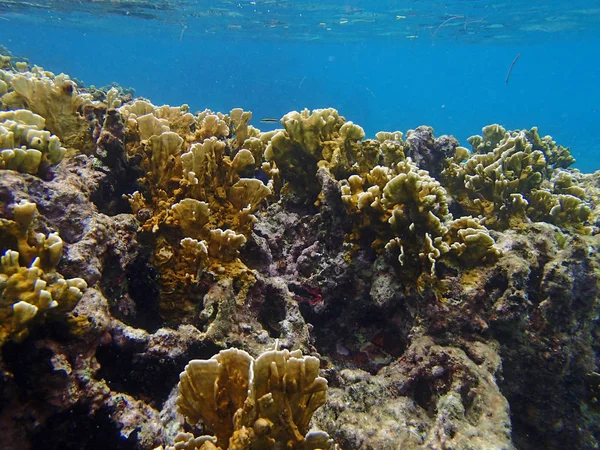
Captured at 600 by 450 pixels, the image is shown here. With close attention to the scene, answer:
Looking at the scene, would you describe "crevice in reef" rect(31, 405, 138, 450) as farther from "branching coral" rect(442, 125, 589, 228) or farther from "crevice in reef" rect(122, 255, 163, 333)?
"branching coral" rect(442, 125, 589, 228)

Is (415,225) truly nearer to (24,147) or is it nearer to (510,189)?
(510,189)

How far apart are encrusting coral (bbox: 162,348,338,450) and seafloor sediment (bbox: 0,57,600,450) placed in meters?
0.01

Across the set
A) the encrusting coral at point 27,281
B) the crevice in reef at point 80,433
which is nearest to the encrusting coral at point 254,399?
the crevice in reef at point 80,433

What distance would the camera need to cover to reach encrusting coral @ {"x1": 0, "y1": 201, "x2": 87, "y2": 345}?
1900 millimetres

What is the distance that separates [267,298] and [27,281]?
2.14 m

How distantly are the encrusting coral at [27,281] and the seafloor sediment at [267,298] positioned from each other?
12 millimetres

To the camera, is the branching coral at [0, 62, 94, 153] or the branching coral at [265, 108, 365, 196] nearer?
the branching coral at [0, 62, 94, 153]

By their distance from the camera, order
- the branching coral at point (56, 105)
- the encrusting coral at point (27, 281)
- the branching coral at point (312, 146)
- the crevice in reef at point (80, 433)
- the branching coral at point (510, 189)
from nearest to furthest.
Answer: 1. the encrusting coral at point (27, 281)
2. the crevice in reef at point (80, 433)
3. the branching coral at point (56, 105)
4. the branching coral at point (312, 146)
5. the branching coral at point (510, 189)

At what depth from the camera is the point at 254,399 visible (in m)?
1.93

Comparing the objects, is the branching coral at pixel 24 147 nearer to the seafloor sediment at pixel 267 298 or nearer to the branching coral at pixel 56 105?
the seafloor sediment at pixel 267 298

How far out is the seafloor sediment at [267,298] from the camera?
2.13 meters

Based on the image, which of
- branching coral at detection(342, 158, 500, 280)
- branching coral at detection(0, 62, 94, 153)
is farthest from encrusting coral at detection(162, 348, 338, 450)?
branching coral at detection(0, 62, 94, 153)

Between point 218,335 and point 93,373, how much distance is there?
3.05 ft

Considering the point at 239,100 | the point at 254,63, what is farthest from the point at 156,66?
the point at 239,100
